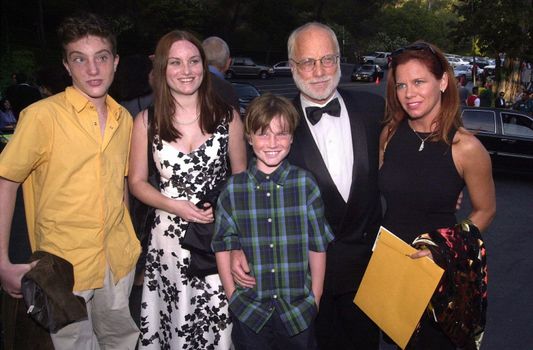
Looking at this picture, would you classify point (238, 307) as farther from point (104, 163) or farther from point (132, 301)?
point (132, 301)

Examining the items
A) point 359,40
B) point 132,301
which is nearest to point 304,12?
point 359,40

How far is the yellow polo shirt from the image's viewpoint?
2.36 metres

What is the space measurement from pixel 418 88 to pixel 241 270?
4.44 ft

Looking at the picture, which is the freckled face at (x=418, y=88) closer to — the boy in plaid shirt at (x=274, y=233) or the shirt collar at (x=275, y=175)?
the boy in plaid shirt at (x=274, y=233)

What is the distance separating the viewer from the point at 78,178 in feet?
8.16

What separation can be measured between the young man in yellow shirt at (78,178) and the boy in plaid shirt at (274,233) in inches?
24.7

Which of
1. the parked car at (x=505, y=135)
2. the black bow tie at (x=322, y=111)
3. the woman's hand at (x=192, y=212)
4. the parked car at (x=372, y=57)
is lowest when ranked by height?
the parked car at (x=505, y=135)

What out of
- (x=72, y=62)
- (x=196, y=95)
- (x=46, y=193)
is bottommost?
(x=46, y=193)

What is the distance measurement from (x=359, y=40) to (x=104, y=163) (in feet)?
194

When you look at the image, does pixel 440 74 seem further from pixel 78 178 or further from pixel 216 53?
pixel 216 53

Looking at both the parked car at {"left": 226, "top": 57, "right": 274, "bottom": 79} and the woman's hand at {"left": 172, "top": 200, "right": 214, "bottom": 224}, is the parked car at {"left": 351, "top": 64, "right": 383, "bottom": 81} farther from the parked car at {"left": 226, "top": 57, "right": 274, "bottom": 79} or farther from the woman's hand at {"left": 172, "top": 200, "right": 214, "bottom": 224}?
the woman's hand at {"left": 172, "top": 200, "right": 214, "bottom": 224}

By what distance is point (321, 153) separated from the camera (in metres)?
2.77

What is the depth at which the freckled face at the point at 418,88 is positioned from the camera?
2.58 m

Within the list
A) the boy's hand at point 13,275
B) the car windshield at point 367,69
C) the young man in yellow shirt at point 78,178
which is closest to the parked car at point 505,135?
the young man in yellow shirt at point 78,178
